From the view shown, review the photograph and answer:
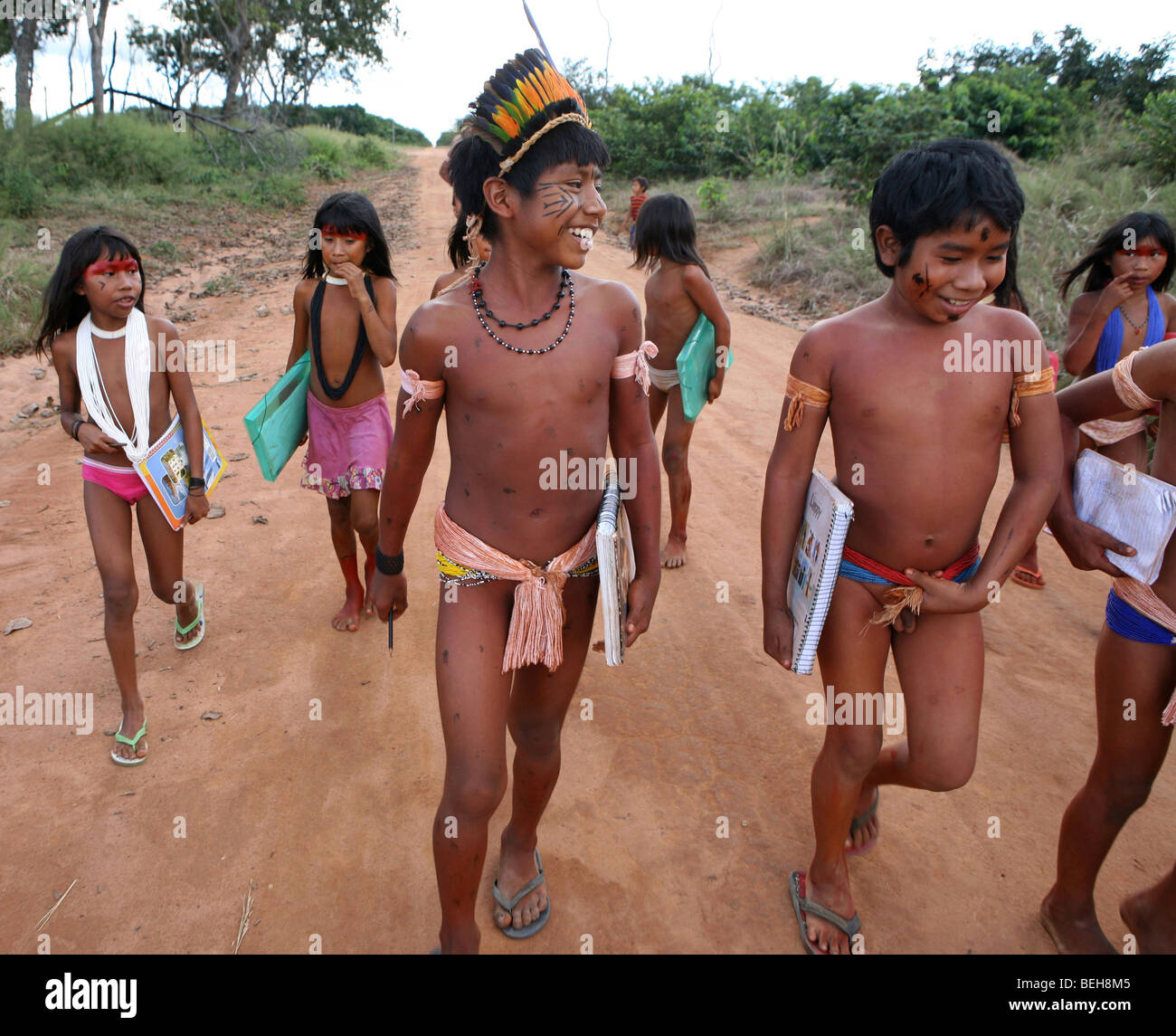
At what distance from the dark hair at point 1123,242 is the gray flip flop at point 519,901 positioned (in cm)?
394

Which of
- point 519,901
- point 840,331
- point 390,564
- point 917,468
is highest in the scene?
point 840,331

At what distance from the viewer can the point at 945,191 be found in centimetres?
209

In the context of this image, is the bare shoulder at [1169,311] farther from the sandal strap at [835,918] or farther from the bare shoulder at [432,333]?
the bare shoulder at [432,333]

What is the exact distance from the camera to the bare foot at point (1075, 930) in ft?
8.17

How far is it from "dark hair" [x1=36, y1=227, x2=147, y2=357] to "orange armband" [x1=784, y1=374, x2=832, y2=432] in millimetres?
2598

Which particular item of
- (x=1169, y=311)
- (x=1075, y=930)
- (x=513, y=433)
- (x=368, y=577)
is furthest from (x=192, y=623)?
(x=1169, y=311)

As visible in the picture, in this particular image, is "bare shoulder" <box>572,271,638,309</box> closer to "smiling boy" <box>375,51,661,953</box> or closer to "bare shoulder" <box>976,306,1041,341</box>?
"smiling boy" <box>375,51,661,953</box>

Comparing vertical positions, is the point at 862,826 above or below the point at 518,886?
above

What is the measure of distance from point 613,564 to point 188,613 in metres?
2.73

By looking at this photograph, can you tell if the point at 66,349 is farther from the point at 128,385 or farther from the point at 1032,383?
the point at 1032,383

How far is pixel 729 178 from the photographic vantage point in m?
19.6

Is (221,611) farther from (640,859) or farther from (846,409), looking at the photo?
(846,409)
